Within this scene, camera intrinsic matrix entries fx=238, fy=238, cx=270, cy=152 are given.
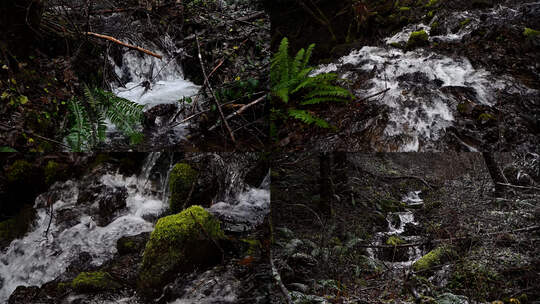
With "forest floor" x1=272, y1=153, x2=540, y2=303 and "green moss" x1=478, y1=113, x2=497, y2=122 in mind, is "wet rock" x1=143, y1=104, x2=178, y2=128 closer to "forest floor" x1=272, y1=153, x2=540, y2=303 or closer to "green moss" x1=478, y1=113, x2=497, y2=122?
"forest floor" x1=272, y1=153, x2=540, y2=303

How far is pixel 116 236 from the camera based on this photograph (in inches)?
55.5

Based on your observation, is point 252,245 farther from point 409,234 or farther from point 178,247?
point 409,234

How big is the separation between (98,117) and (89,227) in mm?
722

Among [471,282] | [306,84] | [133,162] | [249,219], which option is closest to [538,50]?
[306,84]

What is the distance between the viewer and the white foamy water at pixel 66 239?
1.26 meters

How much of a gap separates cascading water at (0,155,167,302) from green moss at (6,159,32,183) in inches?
Result: 6.1

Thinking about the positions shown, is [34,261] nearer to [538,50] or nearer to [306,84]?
[306,84]

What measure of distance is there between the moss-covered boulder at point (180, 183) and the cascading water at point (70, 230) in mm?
80

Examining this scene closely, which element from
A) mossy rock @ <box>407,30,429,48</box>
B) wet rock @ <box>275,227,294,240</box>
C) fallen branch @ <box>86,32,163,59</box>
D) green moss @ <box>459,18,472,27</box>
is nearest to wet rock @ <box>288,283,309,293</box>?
wet rock @ <box>275,227,294,240</box>

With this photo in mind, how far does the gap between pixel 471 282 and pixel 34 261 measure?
2260 mm

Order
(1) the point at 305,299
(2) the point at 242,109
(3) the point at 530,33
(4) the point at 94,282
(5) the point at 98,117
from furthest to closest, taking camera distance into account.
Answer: (2) the point at 242,109
(3) the point at 530,33
(5) the point at 98,117
(1) the point at 305,299
(4) the point at 94,282

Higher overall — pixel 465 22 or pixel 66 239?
pixel 465 22

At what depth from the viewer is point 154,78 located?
1812 mm

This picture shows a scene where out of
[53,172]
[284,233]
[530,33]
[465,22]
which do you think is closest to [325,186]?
[284,233]
